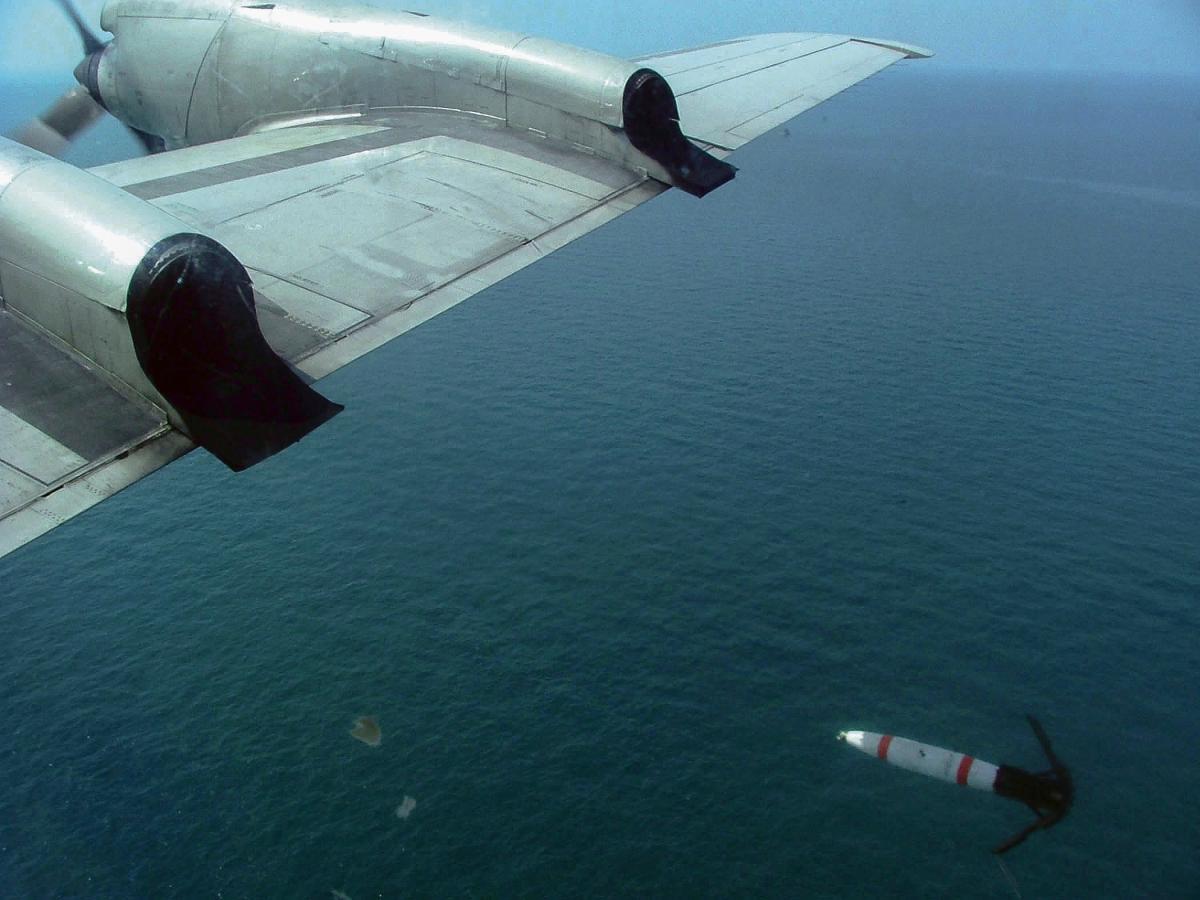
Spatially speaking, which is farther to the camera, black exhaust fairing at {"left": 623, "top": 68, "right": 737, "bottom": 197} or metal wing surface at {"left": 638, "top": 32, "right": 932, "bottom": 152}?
metal wing surface at {"left": 638, "top": 32, "right": 932, "bottom": 152}

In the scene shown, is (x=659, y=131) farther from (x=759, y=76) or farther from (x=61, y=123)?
(x=61, y=123)

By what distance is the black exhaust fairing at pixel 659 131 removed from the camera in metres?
27.5

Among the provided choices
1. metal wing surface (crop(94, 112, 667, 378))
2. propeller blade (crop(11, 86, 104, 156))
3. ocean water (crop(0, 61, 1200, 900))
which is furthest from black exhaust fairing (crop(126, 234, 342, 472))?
ocean water (crop(0, 61, 1200, 900))

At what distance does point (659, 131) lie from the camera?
90.7 ft

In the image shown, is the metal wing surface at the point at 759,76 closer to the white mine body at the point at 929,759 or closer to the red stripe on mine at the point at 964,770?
the white mine body at the point at 929,759

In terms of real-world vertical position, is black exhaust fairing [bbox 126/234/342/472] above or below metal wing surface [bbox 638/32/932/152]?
below

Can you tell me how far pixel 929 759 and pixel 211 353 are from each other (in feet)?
182

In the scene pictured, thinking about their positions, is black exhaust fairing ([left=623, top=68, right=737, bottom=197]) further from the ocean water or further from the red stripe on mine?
the red stripe on mine

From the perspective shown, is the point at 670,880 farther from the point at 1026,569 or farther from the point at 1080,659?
the point at 1026,569

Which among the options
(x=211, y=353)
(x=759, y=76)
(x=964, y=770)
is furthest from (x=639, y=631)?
(x=211, y=353)

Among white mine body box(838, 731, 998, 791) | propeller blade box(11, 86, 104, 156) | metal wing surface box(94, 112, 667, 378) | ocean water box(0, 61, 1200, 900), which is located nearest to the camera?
metal wing surface box(94, 112, 667, 378)

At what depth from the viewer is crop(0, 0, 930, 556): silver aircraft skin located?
15055mm

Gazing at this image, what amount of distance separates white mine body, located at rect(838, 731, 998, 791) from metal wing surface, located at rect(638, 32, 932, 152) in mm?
40226

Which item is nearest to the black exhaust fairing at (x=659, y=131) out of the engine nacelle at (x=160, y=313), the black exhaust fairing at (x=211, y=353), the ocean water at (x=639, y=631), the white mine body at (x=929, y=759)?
the engine nacelle at (x=160, y=313)
